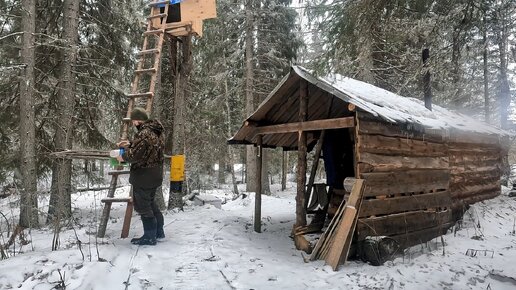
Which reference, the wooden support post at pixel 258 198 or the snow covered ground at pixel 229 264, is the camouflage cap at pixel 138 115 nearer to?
the snow covered ground at pixel 229 264

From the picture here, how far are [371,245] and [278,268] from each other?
173cm

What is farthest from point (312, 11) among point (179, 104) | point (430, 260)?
point (430, 260)

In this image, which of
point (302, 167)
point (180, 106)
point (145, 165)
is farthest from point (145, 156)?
point (180, 106)

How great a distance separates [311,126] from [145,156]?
3.39 metres

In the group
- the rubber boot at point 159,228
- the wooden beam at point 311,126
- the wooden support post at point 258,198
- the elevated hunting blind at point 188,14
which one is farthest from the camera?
the wooden support post at point 258,198

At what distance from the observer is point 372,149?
6.58 metres

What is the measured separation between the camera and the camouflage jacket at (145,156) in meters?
5.43

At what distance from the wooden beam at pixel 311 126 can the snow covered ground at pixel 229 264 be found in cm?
244

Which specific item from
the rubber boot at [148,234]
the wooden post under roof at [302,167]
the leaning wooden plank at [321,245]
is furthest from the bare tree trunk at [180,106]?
the leaning wooden plank at [321,245]

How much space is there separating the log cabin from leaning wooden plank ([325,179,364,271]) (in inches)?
11.4

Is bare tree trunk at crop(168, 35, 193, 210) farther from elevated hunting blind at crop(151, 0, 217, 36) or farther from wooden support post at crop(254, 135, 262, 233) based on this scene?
wooden support post at crop(254, 135, 262, 233)

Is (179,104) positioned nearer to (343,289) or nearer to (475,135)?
(343,289)

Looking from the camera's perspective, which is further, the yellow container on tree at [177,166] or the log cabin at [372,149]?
the yellow container on tree at [177,166]

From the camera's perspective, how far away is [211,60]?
1538 centimetres
